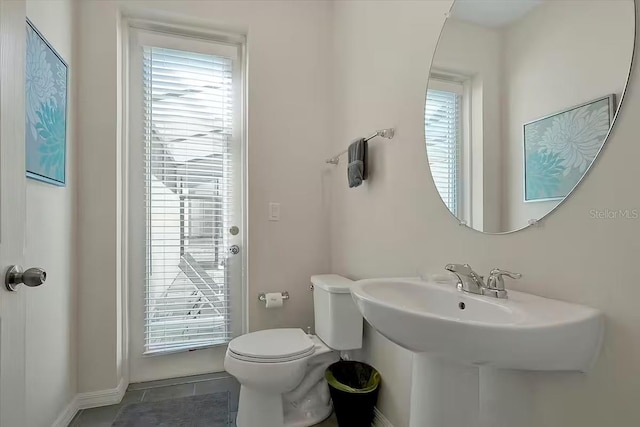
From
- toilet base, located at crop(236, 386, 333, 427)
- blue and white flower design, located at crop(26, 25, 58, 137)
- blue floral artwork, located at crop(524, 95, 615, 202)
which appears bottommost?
toilet base, located at crop(236, 386, 333, 427)

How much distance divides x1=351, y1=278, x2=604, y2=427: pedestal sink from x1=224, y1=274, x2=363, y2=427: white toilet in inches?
25.8

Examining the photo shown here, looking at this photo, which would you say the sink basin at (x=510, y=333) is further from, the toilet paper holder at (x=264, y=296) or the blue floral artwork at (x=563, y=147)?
the toilet paper holder at (x=264, y=296)

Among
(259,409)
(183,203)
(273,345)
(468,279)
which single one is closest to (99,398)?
(259,409)

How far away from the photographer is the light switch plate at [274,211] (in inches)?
87.0

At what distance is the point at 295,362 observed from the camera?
1539 millimetres

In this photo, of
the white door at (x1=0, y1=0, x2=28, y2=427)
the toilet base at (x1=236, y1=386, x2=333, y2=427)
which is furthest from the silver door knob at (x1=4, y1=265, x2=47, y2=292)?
the toilet base at (x1=236, y1=386, x2=333, y2=427)

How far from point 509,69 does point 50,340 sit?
2173mm

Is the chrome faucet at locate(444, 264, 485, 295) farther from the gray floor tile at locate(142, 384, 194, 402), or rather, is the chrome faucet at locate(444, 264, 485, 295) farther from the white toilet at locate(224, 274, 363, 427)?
the gray floor tile at locate(142, 384, 194, 402)

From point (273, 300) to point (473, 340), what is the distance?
60.5 inches

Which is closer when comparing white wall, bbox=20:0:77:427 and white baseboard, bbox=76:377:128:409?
white wall, bbox=20:0:77:427

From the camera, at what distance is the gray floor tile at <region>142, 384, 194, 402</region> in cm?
196

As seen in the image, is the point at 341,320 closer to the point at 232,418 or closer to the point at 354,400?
the point at 354,400

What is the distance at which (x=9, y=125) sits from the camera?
80 centimetres

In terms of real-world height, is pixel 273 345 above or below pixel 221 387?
above
